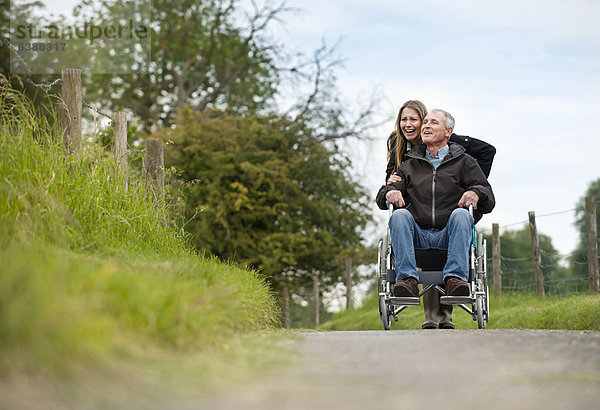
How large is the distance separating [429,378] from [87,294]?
122 cm

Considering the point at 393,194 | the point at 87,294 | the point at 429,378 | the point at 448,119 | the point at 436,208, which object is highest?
the point at 448,119

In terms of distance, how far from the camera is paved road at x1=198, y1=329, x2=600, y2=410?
2027mm

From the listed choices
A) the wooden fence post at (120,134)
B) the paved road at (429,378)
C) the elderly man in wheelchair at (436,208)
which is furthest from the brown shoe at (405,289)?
the wooden fence post at (120,134)

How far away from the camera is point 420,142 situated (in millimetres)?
6223

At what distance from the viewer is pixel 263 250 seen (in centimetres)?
1759

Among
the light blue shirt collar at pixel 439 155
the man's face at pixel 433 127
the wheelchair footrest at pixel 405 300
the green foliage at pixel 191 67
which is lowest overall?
the wheelchair footrest at pixel 405 300

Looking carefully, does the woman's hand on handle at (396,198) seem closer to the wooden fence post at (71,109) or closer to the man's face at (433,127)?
the man's face at (433,127)

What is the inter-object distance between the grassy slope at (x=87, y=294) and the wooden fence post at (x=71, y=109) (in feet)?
2.03

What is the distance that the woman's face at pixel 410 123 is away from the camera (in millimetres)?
6137

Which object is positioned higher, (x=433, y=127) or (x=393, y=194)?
(x=433, y=127)

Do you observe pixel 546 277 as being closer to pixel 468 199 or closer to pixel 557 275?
pixel 557 275

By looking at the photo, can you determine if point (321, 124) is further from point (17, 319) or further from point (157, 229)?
point (17, 319)

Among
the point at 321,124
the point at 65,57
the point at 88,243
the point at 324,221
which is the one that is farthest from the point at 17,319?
the point at 65,57

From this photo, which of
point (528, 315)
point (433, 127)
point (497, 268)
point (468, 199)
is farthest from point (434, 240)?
point (497, 268)
